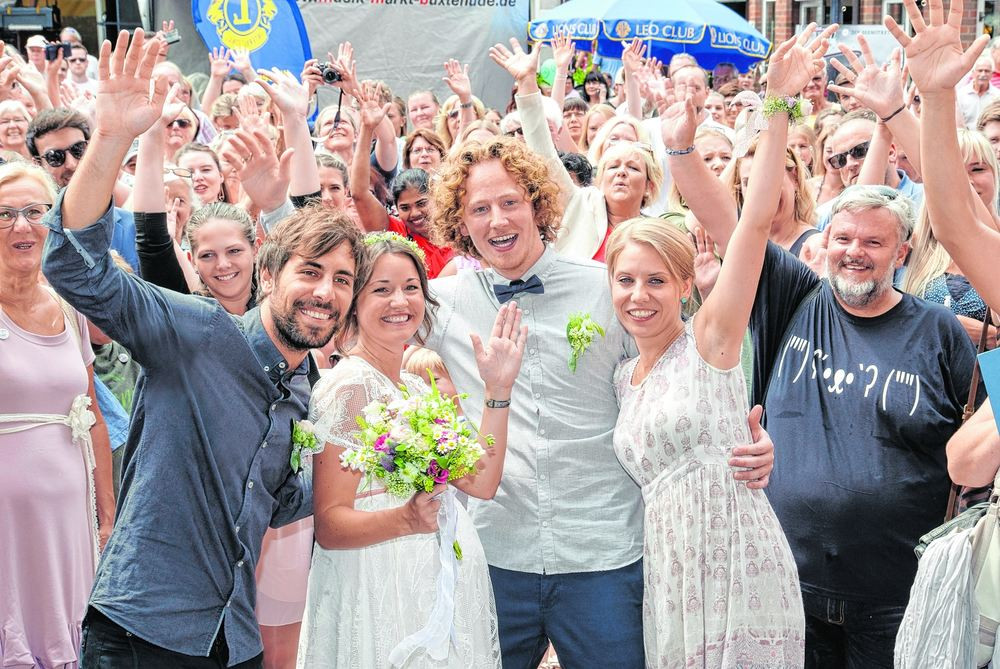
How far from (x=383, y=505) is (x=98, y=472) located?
1.67m

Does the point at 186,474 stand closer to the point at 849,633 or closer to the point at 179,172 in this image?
the point at 849,633

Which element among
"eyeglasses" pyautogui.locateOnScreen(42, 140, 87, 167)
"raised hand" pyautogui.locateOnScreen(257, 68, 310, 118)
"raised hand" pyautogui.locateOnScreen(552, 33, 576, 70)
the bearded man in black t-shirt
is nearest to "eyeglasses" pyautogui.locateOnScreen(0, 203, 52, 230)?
"raised hand" pyautogui.locateOnScreen(257, 68, 310, 118)

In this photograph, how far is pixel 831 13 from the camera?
75.2ft

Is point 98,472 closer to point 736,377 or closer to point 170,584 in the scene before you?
point 170,584

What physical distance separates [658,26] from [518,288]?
10.4 metres

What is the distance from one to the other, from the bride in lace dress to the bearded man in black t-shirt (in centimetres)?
110

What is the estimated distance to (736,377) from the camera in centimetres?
329

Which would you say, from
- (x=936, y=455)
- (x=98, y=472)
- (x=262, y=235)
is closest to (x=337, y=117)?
(x=262, y=235)

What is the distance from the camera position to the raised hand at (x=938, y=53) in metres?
2.81

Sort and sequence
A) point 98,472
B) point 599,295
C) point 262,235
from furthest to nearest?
point 262,235
point 98,472
point 599,295

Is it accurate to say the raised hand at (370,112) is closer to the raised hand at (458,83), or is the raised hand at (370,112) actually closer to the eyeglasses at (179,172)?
the raised hand at (458,83)

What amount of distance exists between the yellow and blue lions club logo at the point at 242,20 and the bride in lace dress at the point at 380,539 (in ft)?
27.2

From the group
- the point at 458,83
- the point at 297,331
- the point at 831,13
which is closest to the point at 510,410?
the point at 297,331

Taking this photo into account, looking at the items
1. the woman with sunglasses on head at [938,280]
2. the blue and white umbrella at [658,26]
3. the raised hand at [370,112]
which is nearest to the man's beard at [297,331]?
the woman with sunglasses on head at [938,280]
